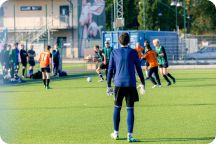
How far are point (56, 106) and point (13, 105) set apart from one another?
1.44 metres

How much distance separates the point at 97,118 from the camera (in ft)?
48.2

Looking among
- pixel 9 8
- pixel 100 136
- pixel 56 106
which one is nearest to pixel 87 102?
pixel 56 106

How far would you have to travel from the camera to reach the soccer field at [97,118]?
38.1 ft

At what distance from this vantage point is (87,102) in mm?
19000

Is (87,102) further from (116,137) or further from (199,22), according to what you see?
(199,22)

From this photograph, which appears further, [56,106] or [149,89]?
[149,89]

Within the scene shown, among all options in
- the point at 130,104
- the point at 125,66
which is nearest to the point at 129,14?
the point at 125,66

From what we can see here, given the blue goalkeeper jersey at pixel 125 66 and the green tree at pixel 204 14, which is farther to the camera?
the green tree at pixel 204 14

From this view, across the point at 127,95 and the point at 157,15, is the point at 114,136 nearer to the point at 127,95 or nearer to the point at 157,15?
the point at 127,95

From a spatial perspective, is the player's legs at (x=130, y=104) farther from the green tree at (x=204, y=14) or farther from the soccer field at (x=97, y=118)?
the green tree at (x=204, y=14)

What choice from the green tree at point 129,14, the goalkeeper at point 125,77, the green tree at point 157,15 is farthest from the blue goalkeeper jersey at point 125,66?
the green tree at point 129,14

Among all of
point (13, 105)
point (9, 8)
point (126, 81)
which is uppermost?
point (9, 8)

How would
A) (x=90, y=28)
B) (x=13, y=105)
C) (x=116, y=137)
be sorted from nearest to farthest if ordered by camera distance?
(x=116, y=137), (x=13, y=105), (x=90, y=28)

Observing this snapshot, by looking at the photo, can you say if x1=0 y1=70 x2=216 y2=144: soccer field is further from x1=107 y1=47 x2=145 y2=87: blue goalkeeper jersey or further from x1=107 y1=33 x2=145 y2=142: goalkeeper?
x1=107 y1=47 x2=145 y2=87: blue goalkeeper jersey
